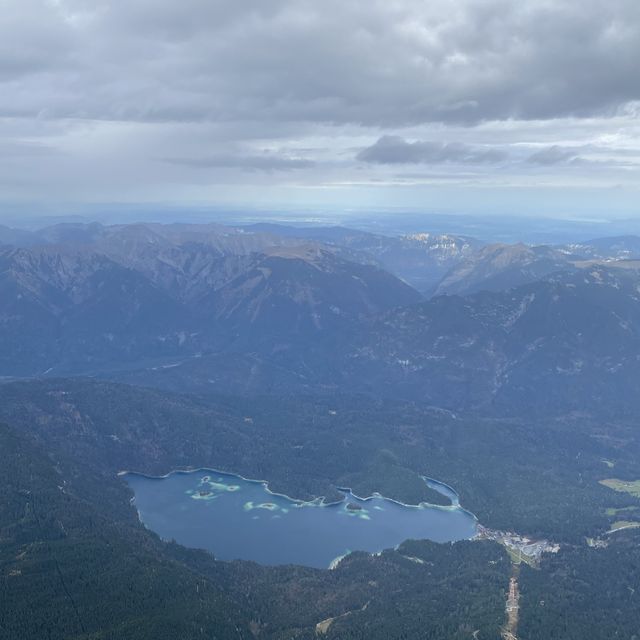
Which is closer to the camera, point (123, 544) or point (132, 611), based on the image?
point (132, 611)

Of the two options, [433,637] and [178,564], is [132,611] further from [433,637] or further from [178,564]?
[433,637]

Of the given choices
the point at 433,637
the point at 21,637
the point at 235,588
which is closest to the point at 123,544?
the point at 235,588

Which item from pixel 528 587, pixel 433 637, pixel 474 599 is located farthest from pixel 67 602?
pixel 528 587

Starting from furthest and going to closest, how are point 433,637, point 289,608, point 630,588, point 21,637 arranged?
point 630,588 → point 289,608 → point 433,637 → point 21,637

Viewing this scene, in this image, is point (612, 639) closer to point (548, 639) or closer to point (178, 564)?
point (548, 639)

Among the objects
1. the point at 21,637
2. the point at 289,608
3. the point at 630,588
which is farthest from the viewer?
the point at 630,588

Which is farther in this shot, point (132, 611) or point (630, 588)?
point (630, 588)

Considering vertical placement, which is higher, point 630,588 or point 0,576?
point 0,576

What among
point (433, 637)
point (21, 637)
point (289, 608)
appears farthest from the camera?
point (289, 608)
